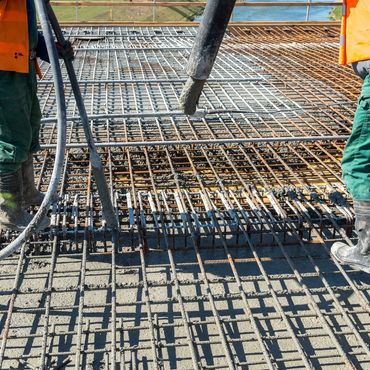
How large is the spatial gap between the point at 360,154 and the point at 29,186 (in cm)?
180

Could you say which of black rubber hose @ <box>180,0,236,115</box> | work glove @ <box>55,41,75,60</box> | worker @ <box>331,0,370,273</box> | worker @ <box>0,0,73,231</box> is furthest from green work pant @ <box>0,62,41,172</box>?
worker @ <box>331,0,370,273</box>

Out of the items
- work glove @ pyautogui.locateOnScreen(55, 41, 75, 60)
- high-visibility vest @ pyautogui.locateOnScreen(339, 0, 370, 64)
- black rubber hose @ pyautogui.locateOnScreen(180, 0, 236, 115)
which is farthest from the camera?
work glove @ pyautogui.locateOnScreen(55, 41, 75, 60)

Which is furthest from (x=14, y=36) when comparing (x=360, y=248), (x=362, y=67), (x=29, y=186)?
(x=360, y=248)

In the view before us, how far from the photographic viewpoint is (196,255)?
279cm

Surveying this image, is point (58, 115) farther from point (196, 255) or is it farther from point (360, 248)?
point (360, 248)

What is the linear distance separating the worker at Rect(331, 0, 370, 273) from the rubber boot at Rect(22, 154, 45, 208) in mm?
1691

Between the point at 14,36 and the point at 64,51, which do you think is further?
the point at 64,51

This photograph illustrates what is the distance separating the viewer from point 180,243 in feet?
9.84

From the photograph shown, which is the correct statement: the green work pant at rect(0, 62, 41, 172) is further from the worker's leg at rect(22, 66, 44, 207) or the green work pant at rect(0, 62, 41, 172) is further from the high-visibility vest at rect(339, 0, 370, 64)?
the high-visibility vest at rect(339, 0, 370, 64)

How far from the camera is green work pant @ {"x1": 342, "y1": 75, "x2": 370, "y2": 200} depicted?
224 centimetres

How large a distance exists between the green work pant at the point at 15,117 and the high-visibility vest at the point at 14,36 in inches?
2.8

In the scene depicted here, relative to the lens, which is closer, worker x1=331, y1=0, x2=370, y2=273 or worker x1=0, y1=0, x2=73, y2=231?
worker x1=331, y1=0, x2=370, y2=273

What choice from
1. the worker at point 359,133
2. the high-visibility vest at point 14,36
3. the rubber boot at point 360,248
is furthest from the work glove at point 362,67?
the high-visibility vest at point 14,36

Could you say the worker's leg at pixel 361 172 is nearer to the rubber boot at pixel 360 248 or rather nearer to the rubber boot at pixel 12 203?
the rubber boot at pixel 360 248
